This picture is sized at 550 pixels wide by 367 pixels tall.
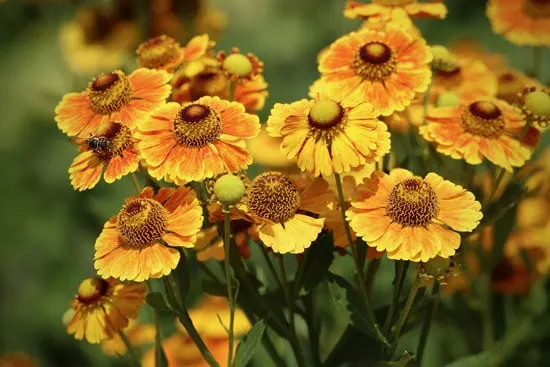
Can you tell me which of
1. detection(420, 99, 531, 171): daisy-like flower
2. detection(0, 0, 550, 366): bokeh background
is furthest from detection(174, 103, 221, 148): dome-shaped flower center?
detection(0, 0, 550, 366): bokeh background

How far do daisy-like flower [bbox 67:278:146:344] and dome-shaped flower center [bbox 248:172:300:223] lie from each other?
0.82 ft

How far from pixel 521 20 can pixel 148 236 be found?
1.11m

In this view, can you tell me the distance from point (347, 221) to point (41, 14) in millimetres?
2117

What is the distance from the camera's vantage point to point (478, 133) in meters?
1.30

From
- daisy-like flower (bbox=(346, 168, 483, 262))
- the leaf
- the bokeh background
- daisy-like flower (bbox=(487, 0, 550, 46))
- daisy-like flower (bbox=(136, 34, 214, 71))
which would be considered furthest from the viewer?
the bokeh background

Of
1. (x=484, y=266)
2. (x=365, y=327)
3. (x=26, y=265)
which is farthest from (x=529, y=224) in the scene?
(x=26, y=265)

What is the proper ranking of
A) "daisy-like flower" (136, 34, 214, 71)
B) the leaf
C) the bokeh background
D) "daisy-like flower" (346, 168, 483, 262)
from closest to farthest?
"daisy-like flower" (346, 168, 483, 262), the leaf, "daisy-like flower" (136, 34, 214, 71), the bokeh background

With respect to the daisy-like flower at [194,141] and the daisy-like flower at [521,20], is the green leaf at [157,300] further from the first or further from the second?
the daisy-like flower at [521,20]

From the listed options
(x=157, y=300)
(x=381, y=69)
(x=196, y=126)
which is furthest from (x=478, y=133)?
(x=157, y=300)

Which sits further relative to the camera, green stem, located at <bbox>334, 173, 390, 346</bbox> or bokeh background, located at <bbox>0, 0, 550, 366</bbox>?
bokeh background, located at <bbox>0, 0, 550, 366</bbox>

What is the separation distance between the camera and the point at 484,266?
5.65 ft

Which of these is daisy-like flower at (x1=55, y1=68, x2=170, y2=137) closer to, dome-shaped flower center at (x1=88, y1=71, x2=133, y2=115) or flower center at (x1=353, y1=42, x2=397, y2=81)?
dome-shaped flower center at (x1=88, y1=71, x2=133, y2=115)

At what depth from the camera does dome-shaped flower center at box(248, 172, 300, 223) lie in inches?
46.2

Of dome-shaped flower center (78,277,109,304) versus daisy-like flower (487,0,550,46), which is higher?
daisy-like flower (487,0,550,46)
